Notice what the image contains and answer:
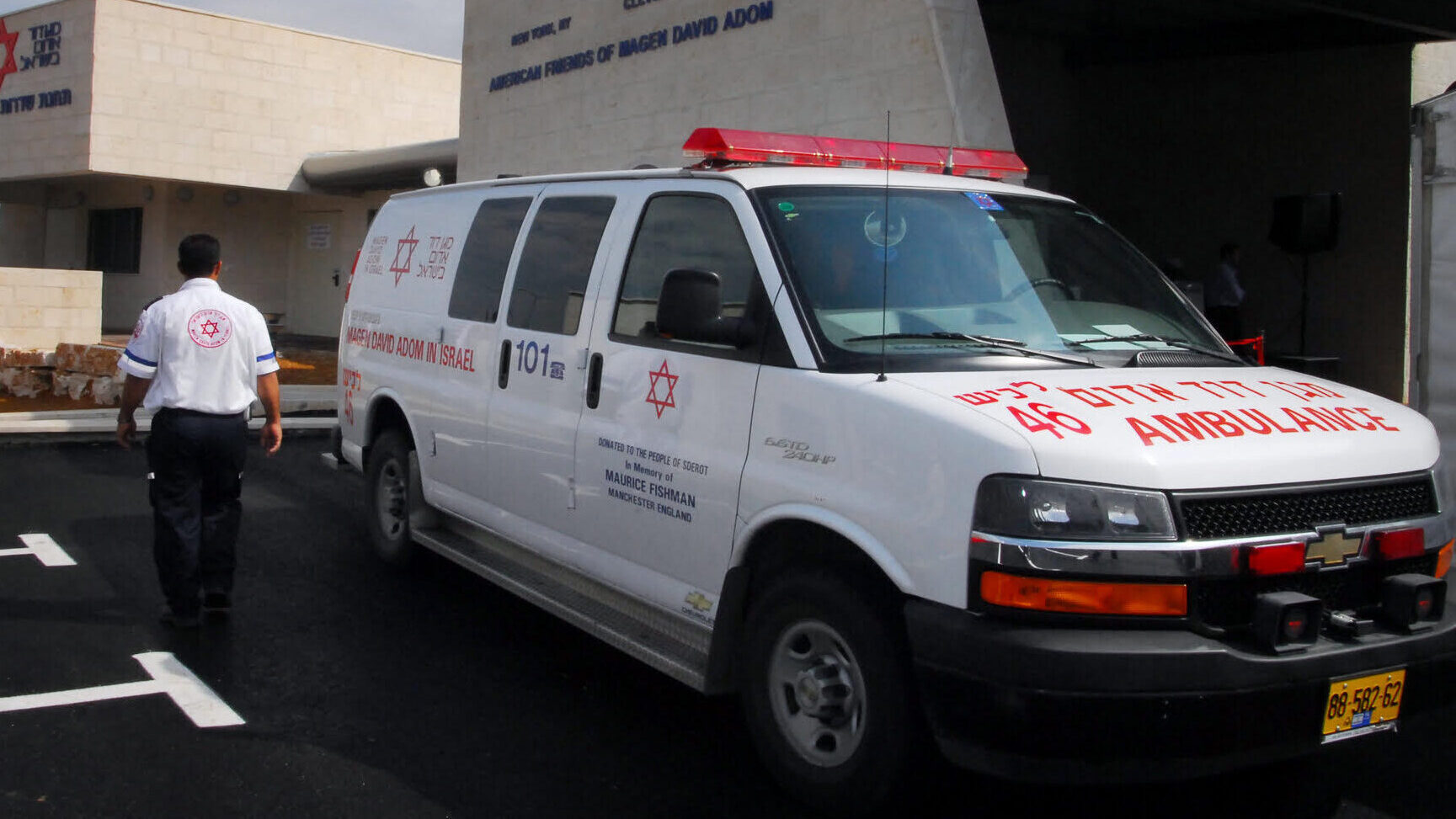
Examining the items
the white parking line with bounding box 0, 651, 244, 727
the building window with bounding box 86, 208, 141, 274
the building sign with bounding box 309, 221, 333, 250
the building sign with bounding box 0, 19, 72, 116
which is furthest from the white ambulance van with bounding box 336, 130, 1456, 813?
the building window with bounding box 86, 208, 141, 274

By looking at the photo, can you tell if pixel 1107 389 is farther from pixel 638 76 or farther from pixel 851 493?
pixel 638 76

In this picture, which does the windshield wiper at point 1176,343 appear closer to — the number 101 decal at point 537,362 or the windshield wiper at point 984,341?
the windshield wiper at point 984,341

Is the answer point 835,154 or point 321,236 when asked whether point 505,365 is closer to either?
Answer: point 835,154

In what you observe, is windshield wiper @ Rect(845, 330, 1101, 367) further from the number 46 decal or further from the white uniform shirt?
the white uniform shirt

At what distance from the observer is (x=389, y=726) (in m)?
4.79

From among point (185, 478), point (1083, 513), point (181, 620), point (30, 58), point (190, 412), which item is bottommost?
point (181, 620)

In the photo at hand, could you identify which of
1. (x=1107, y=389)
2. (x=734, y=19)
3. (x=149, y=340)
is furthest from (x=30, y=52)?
(x=1107, y=389)

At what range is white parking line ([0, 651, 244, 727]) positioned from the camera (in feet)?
15.8

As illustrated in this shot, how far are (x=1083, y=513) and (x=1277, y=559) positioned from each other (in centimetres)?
57

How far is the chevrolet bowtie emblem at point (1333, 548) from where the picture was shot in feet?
11.7

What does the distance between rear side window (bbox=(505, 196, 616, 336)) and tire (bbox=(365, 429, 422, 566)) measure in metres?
1.44

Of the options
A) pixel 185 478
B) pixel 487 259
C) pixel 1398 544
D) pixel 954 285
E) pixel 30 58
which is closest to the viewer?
pixel 1398 544

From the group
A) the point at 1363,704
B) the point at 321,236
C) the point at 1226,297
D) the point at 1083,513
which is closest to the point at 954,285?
the point at 1083,513

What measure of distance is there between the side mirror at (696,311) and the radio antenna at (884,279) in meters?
0.44
